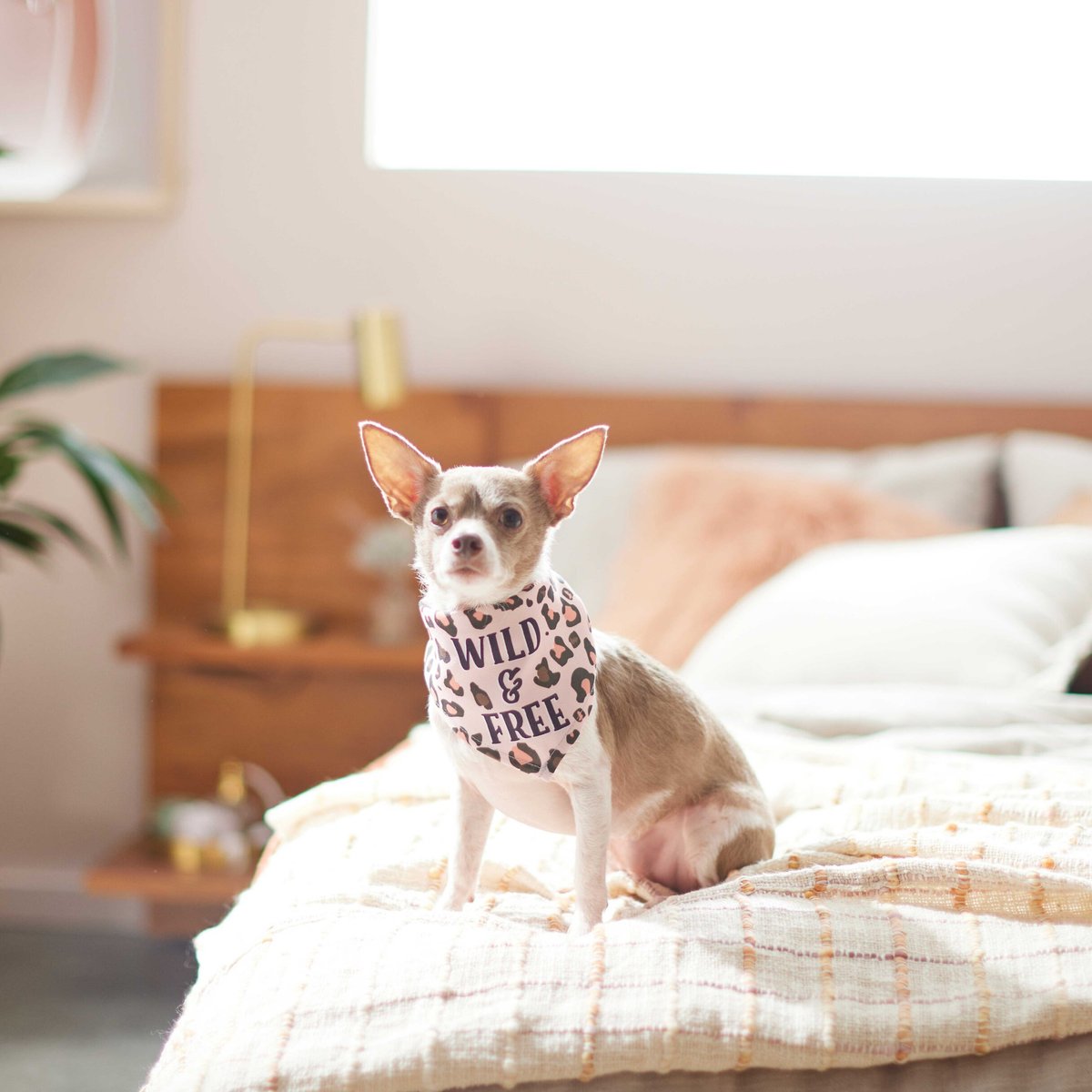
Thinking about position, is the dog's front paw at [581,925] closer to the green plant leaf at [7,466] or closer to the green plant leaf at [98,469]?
the green plant leaf at [98,469]

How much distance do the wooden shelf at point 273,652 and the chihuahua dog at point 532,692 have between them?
1.38 metres

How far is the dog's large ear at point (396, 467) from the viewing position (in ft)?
2.94

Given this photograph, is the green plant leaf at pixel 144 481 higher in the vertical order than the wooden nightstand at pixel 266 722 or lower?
higher

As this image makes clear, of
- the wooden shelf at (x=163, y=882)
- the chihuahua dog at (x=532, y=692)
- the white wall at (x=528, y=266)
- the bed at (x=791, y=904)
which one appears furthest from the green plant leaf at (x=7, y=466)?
the chihuahua dog at (x=532, y=692)

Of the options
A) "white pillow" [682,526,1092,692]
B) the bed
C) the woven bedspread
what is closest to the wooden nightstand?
the bed

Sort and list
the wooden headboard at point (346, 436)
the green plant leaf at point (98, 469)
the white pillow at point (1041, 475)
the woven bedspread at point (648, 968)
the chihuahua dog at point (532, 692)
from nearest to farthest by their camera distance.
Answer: the woven bedspread at point (648, 968) → the chihuahua dog at point (532, 692) → the green plant leaf at point (98, 469) → the white pillow at point (1041, 475) → the wooden headboard at point (346, 436)

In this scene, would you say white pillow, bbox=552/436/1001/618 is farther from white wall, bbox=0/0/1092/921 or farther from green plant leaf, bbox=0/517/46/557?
green plant leaf, bbox=0/517/46/557

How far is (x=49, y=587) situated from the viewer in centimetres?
269

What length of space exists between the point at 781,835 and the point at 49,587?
80.2 inches

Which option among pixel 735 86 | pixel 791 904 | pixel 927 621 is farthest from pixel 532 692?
pixel 735 86

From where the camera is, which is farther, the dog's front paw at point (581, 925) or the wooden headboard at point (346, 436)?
the wooden headboard at point (346, 436)

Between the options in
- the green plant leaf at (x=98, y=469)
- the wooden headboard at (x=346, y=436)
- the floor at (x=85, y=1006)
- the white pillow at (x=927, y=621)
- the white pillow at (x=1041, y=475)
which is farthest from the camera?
the wooden headboard at (x=346, y=436)

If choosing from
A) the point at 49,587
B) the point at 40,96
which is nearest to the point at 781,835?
the point at 40,96

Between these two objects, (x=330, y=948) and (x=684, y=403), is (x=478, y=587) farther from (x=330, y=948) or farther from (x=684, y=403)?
(x=684, y=403)
